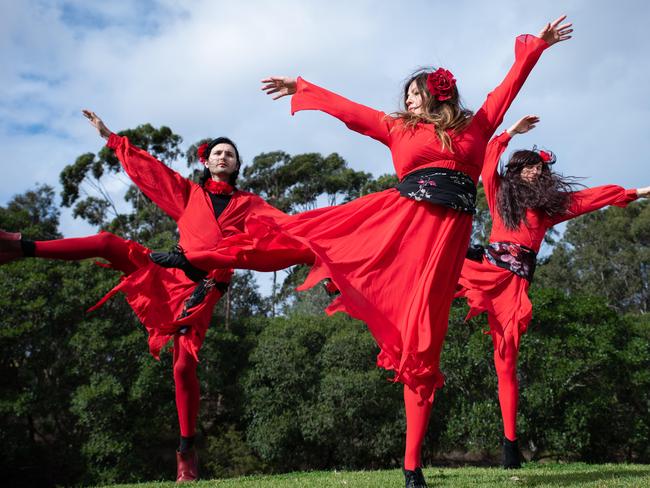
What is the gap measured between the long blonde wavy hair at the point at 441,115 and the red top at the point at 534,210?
1901mm

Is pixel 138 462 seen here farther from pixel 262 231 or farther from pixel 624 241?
pixel 624 241

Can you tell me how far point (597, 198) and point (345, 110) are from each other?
2.81 metres

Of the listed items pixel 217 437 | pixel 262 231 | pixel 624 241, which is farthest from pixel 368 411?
pixel 624 241

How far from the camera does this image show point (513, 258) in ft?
19.4

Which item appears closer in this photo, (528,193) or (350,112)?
(350,112)

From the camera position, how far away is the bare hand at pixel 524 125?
6.00m

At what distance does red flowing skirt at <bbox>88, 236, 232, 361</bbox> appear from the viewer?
5203mm

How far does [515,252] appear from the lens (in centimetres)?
593

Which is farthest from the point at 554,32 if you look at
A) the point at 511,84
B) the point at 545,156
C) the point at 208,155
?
the point at 208,155

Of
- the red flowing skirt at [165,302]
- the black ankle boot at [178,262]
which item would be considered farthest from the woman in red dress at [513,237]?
the black ankle boot at [178,262]

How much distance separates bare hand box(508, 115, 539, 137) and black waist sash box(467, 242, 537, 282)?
3.48ft

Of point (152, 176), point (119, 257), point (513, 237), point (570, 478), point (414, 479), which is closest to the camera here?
point (414, 479)

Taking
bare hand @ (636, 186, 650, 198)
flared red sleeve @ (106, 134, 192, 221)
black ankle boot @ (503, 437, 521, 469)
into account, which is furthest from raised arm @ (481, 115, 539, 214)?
flared red sleeve @ (106, 134, 192, 221)

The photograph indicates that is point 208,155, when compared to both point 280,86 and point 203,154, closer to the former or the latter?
point 203,154
